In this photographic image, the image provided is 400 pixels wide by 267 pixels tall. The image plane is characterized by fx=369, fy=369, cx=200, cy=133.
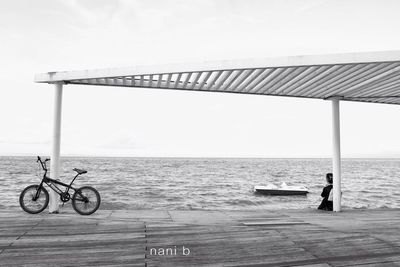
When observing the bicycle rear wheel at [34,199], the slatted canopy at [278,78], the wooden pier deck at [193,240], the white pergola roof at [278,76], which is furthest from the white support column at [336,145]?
the bicycle rear wheel at [34,199]

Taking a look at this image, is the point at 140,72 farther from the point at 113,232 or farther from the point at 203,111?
the point at 203,111

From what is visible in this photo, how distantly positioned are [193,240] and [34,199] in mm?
3879

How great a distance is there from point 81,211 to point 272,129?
8787 centimetres

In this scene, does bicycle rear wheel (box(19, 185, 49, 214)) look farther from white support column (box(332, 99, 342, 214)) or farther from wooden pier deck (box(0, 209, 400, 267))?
white support column (box(332, 99, 342, 214))

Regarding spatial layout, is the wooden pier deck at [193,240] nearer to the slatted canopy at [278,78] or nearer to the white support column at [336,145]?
the white support column at [336,145]

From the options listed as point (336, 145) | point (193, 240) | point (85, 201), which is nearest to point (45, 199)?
point (85, 201)

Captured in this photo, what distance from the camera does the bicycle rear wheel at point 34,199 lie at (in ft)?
23.8

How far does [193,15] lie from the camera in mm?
22406

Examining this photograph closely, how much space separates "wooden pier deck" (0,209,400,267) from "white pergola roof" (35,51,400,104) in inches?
103

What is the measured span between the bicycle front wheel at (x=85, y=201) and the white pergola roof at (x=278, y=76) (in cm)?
219

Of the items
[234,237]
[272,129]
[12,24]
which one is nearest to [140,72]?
[234,237]

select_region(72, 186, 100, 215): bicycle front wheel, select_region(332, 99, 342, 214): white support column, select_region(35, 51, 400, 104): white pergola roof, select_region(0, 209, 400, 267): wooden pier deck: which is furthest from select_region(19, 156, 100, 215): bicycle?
select_region(332, 99, 342, 214): white support column

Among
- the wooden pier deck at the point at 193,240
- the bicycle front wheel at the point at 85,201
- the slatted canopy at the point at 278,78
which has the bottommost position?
the wooden pier deck at the point at 193,240

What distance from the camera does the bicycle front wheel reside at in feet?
23.9
